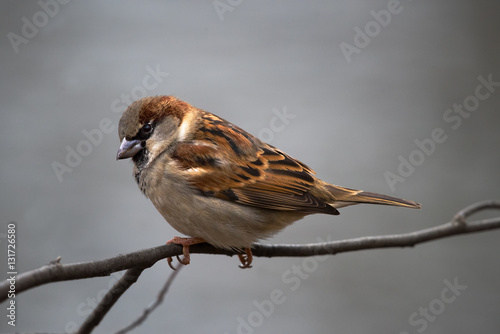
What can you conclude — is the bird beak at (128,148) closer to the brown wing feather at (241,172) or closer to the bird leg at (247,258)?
the brown wing feather at (241,172)

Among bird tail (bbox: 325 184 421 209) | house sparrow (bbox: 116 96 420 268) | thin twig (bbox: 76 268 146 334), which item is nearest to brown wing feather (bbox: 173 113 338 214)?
house sparrow (bbox: 116 96 420 268)

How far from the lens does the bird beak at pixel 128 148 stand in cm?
240

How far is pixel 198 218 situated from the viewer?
2.39 metres

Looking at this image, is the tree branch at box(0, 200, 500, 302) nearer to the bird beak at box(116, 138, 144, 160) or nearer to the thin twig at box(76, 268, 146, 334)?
the thin twig at box(76, 268, 146, 334)

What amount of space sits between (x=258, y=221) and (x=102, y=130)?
1952 millimetres

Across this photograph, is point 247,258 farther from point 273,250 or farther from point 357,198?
point 357,198

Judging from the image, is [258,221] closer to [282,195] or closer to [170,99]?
[282,195]

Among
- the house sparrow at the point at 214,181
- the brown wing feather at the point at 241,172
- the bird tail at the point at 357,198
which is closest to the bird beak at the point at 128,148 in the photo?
the house sparrow at the point at 214,181

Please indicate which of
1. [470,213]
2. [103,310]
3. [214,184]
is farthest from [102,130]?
[470,213]

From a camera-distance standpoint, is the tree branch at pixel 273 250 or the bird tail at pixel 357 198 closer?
the tree branch at pixel 273 250

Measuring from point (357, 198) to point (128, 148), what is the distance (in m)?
1.14

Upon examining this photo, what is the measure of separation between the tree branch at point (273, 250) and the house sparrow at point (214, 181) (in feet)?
0.43

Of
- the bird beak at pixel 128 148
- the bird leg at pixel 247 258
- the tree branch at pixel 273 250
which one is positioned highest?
the bird beak at pixel 128 148

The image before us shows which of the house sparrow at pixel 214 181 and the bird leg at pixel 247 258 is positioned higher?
the house sparrow at pixel 214 181
